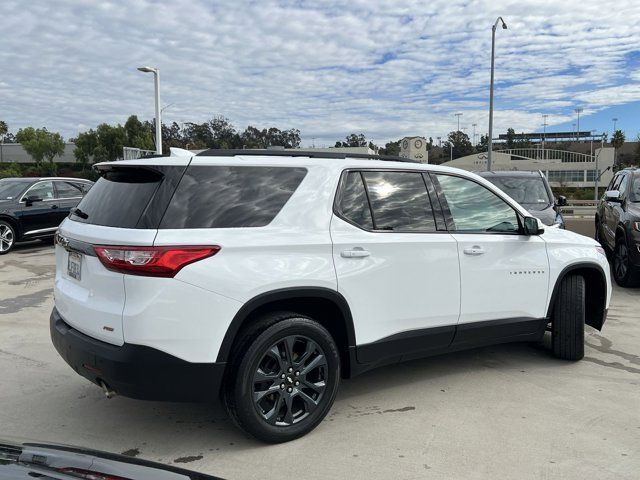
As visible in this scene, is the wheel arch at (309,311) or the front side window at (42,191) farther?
the front side window at (42,191)

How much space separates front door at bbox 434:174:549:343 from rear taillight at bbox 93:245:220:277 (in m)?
2.12

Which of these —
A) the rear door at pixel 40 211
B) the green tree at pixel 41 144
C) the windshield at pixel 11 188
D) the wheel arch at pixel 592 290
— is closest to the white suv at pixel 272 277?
the wheel arch at pixel 592 290

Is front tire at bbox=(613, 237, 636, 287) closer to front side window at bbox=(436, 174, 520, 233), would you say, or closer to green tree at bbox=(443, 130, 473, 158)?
front side window at bbox=(436, 174, 520, 233)

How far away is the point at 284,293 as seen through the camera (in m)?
3.38

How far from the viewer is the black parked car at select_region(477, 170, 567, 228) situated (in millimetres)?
8688

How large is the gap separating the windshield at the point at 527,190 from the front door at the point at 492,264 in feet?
14.6

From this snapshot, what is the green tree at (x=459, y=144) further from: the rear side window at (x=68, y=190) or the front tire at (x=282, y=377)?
the front tire at (x=282, y=377)

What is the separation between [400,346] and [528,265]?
1457mm

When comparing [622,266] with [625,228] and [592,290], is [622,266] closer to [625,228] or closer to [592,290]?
[625,228]

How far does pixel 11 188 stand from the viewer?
12.6 m

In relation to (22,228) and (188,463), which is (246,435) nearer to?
(188,463)

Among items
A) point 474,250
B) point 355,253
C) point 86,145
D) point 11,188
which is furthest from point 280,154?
point 86,145

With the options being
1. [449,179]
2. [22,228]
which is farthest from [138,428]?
[22,228]

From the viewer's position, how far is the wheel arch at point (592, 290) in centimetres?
484
